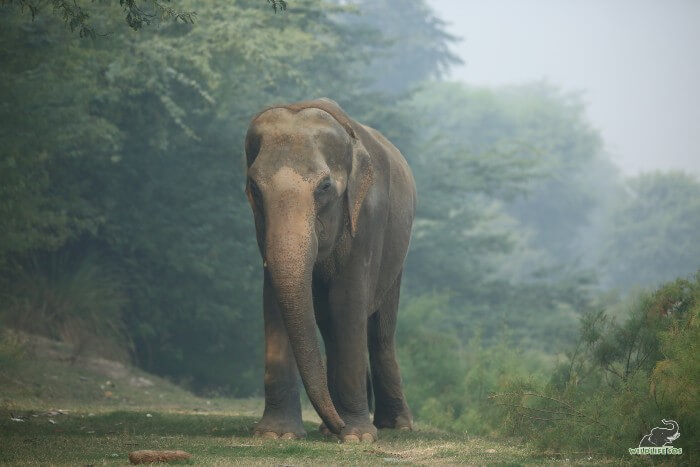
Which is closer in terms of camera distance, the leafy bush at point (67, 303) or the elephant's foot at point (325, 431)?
the elephant's foot at point (325, 431)

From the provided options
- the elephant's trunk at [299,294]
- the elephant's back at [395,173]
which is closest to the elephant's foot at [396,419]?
the elephant's back at [395,173]

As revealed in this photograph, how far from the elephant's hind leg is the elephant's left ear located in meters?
2.51

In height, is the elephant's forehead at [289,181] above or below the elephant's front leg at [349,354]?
above

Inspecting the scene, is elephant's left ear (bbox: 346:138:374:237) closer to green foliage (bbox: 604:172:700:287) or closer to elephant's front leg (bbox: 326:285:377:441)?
elephant's front leg (bbox: 326:285:377:441)

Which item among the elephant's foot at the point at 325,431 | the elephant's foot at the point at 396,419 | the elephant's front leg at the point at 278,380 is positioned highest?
the elephant's front leg at the point at 278,380

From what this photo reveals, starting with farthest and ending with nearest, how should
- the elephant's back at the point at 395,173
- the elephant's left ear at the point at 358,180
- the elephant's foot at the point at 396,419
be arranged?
the elephant's foot at the point at 396,419
the elephant's back at the point at 395,173
the elephant's left ear at the point at 358,180

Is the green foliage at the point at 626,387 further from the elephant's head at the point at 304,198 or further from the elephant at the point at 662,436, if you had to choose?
the elephant's head at the point at 304,198

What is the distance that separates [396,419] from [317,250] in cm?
362

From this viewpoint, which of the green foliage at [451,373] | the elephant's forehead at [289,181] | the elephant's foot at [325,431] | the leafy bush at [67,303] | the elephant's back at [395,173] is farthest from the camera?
the leafy bush at [67,303]

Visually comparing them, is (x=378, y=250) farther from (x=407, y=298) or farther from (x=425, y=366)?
(x=407, y=298)

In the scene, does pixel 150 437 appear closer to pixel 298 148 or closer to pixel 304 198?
pixel 304 198

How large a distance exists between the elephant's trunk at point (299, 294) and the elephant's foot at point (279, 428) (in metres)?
0.98

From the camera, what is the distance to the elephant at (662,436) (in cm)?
925

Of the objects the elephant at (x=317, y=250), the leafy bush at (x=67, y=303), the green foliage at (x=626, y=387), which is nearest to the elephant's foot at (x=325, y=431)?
the elephant at (x=317, y=250)
